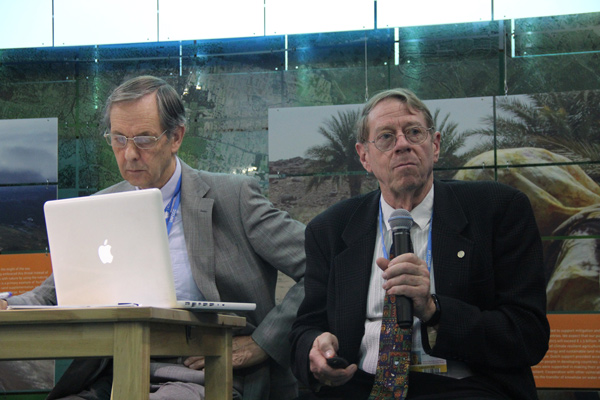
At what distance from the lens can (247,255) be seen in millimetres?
2857

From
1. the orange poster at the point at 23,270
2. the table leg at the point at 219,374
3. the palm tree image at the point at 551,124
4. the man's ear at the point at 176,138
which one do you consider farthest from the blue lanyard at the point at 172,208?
the orange poster at the point at 23,270

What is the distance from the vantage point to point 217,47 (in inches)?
208

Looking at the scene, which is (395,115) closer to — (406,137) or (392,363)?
(406,137)

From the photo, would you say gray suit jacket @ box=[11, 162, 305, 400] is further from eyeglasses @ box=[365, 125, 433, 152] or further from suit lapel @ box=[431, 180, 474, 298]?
suit lapel @ box=[431, 180, 474, 298]

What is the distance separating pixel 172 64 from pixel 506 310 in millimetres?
3808

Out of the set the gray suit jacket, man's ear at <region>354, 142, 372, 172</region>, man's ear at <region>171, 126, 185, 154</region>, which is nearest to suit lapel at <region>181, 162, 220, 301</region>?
the gray suit jacket

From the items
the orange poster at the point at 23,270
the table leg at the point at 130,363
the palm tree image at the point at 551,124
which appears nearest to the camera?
the table leg at the point at 130,363

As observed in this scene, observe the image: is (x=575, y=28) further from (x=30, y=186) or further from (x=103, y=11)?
(x=30, y=186)

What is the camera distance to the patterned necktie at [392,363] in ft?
6.72

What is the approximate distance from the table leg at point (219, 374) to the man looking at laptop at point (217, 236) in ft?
1.38

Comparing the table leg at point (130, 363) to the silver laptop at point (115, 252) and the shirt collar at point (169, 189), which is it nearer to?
the silver laptop at point (115, 252)

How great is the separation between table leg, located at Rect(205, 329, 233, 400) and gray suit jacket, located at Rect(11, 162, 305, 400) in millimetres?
496

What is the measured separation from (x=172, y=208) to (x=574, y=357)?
2.84 m

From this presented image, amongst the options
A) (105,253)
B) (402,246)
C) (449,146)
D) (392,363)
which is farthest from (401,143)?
(449,146)
